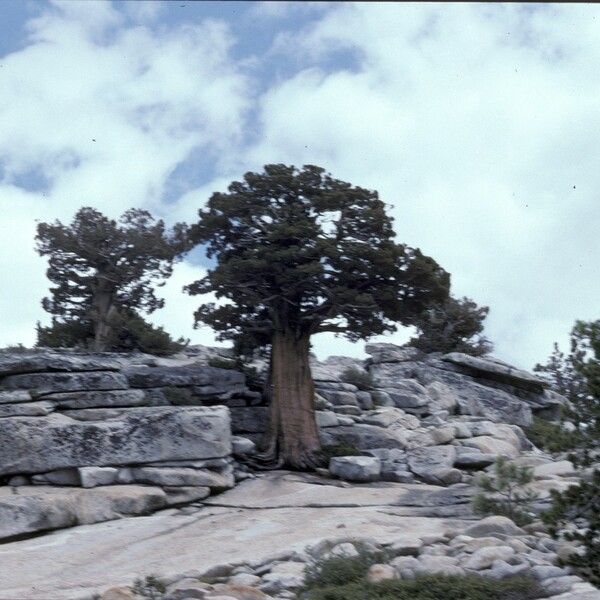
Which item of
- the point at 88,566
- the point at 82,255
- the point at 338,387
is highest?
the point at 82,255

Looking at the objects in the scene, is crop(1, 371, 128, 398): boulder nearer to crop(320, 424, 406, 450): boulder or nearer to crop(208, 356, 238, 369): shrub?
crop(208, 356, 238, 369): shrub

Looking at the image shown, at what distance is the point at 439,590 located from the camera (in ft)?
36.5

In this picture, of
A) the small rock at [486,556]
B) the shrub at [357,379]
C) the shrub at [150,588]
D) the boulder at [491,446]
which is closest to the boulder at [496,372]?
the shrub at [357,379]

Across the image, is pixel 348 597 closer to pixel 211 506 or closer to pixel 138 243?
pixel 211 506

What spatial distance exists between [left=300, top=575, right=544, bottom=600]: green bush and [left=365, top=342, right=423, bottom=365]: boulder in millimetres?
21516

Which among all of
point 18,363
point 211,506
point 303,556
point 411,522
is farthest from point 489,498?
point 18,363

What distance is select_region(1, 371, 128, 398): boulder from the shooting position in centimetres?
2292

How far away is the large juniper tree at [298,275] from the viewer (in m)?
23.6

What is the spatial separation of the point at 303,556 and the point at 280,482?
6985mm

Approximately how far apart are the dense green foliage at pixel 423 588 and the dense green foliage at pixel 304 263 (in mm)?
11947

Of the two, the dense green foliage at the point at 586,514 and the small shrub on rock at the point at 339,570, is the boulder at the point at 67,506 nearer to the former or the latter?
the small shrub on rock at the point at 339,570

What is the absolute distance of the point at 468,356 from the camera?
31.8 metres

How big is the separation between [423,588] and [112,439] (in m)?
11.3

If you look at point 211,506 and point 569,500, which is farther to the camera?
point 211,506
